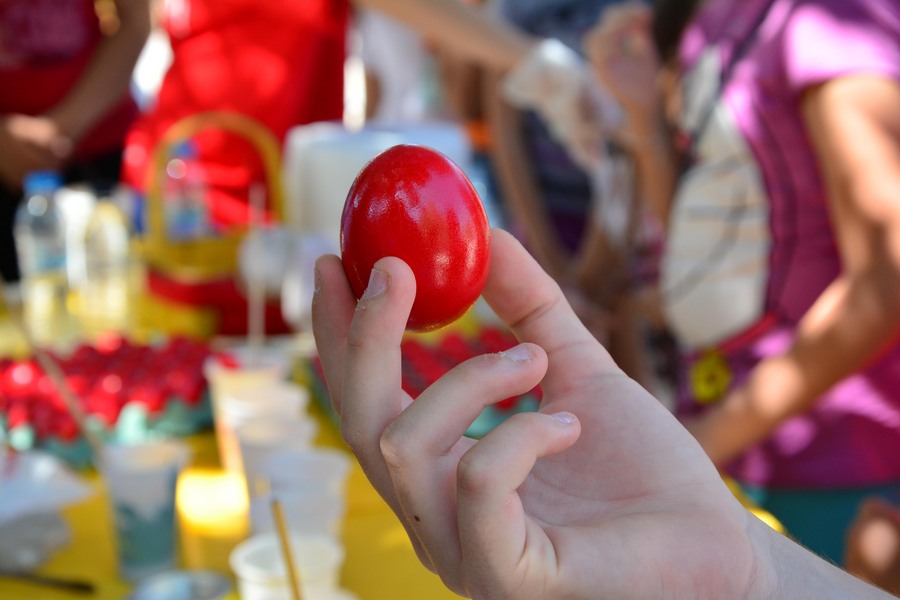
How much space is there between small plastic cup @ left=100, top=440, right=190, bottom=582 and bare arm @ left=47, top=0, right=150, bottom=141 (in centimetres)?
185

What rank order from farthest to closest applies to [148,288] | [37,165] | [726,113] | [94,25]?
[94,25] → [37,165] → [148,288] → [726,113]

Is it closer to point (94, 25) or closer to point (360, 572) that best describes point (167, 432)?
point (360, 572)

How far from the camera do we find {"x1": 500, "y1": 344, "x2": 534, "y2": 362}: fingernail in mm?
527

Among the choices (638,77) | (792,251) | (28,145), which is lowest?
(792,251)

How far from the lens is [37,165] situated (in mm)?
2514

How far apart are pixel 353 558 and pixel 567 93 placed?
1204mm

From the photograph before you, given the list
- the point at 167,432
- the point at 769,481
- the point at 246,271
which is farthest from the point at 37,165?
the point at 769,481

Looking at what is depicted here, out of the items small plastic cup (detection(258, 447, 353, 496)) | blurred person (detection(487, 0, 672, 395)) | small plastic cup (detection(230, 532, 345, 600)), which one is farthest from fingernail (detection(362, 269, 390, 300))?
blurred person (detection(487, 0, 672, 395))

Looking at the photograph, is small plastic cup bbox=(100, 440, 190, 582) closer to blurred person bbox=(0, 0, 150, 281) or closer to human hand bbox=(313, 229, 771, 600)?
human hand bbox=(313, 229, 771, 600)

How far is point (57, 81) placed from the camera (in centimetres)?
262

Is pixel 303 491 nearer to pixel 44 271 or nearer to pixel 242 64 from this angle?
pixel 44 271

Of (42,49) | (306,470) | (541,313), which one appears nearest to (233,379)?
(306,470)

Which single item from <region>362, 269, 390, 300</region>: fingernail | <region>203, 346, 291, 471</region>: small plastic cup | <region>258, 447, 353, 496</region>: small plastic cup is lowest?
<region>203, 346, 291, 471</region>: small plastic cup

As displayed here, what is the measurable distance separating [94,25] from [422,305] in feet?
8.12
